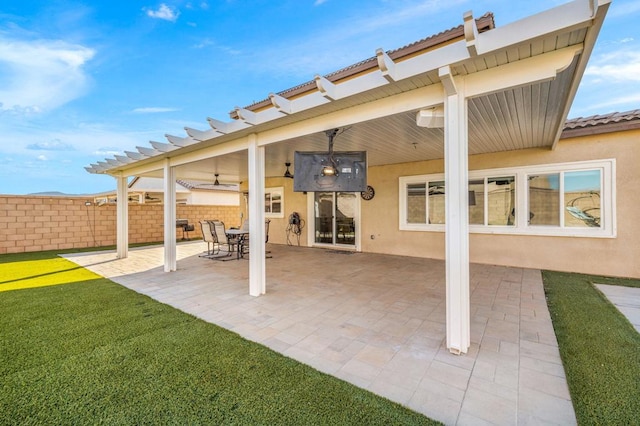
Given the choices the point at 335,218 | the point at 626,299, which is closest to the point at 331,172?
the point at 626,299

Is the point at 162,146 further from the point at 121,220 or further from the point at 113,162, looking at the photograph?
the point at 121,220

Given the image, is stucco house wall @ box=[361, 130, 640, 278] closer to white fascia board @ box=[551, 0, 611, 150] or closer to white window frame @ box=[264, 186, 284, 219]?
white fascia board @ box=[551, 0, 611, 150]

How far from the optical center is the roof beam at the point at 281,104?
3311 mm

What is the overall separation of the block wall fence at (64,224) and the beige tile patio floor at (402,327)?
15.6ft

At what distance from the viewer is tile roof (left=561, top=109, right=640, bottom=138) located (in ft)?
16.9

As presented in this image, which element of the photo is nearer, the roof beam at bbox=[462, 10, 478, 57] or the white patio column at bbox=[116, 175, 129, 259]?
the roof beam at bbox=[462, 10, 478, 57]

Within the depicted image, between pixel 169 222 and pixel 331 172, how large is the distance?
426cm

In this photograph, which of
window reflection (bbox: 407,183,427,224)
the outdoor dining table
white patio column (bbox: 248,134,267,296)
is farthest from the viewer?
the outdoor dining table

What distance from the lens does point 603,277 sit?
546 cm

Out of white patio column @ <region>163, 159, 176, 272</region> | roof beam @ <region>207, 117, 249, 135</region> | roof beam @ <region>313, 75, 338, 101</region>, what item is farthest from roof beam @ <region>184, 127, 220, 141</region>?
roof beam @ <region>313, 75, 338, 101</region>

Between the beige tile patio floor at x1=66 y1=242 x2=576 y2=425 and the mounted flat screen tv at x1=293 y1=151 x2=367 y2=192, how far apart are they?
170 centimetres

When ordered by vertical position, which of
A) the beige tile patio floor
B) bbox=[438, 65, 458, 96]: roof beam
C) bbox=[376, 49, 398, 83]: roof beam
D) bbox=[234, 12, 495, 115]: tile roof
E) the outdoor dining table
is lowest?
the beige tile patio floor

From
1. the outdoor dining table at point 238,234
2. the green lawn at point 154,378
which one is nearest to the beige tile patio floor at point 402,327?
the green lawn at point 154,378

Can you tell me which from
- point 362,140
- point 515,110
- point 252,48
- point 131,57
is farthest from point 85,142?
point 515,110
